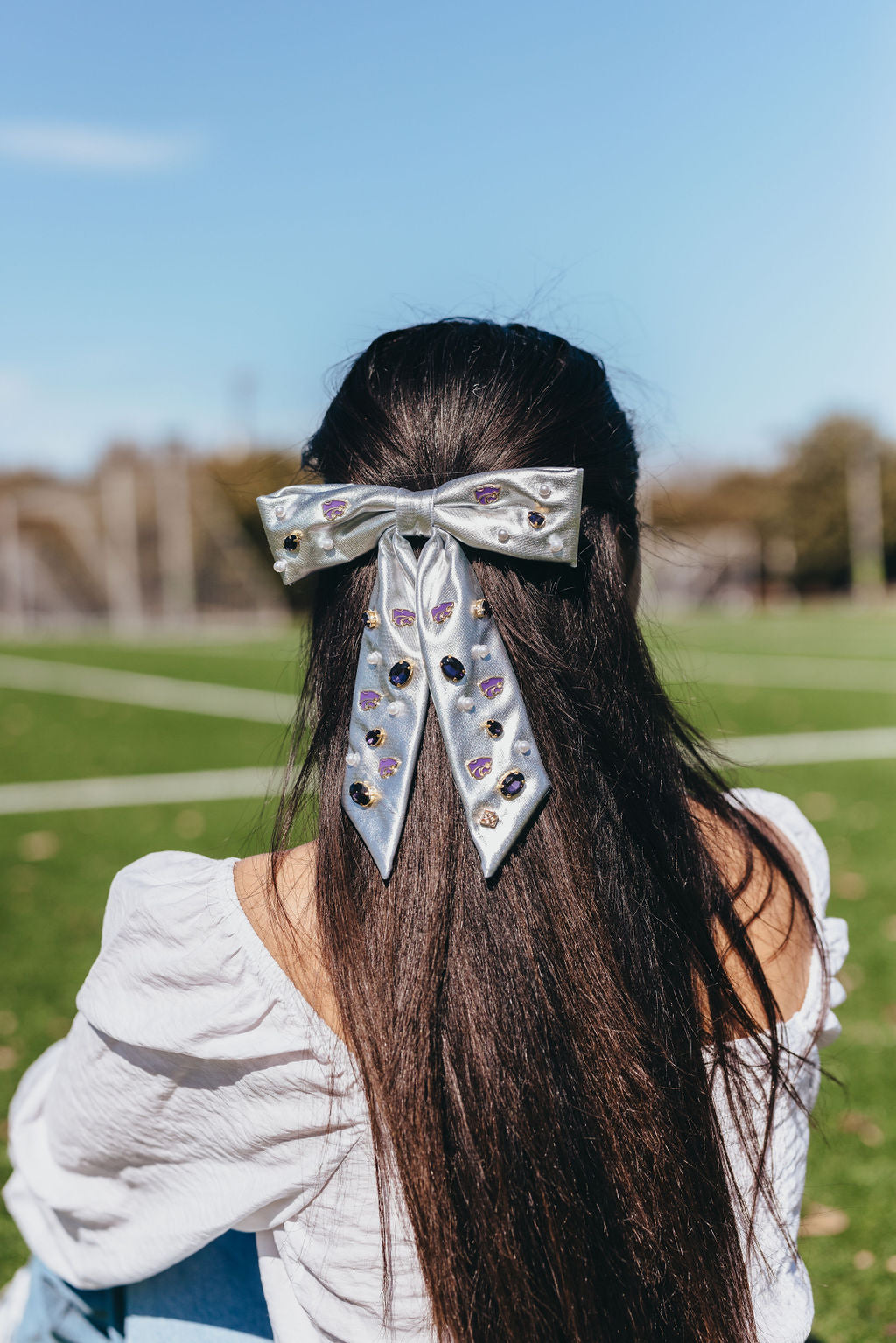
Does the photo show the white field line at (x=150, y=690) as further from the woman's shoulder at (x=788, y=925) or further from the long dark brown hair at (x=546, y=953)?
the long dark brown hair at (x=546, y=953)

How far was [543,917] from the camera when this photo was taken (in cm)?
113

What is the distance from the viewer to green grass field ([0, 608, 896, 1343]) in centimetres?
271

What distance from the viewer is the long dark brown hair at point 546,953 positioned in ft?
3.70

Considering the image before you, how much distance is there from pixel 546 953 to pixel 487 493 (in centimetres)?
45

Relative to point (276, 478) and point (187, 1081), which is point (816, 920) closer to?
point (187, 1081)

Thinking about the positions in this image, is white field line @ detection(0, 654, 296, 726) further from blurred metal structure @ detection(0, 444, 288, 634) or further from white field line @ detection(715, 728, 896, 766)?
blurred metal structure @ detection(0, 444, 288, 634)

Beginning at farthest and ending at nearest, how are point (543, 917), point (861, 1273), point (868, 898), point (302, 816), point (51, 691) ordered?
point (51, 691) → point (868, 898) → point (861, 1273) → point (302, 816) → point (543, 917)

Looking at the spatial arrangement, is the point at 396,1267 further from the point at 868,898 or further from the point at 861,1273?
the point at 868,898

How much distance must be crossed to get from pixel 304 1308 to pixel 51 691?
13689 millimetres

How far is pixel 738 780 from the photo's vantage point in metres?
1.76

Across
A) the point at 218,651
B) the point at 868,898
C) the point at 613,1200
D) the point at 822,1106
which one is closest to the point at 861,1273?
the point at 822,1106

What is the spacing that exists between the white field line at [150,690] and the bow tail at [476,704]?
8.71 metres

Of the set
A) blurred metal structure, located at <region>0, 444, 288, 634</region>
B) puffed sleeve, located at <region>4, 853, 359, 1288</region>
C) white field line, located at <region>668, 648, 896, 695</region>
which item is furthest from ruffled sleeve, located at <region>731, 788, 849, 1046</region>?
blurred metal structure, located at <region>0, 444, 288, 634</region>

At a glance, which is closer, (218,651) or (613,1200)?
(613,1200)
